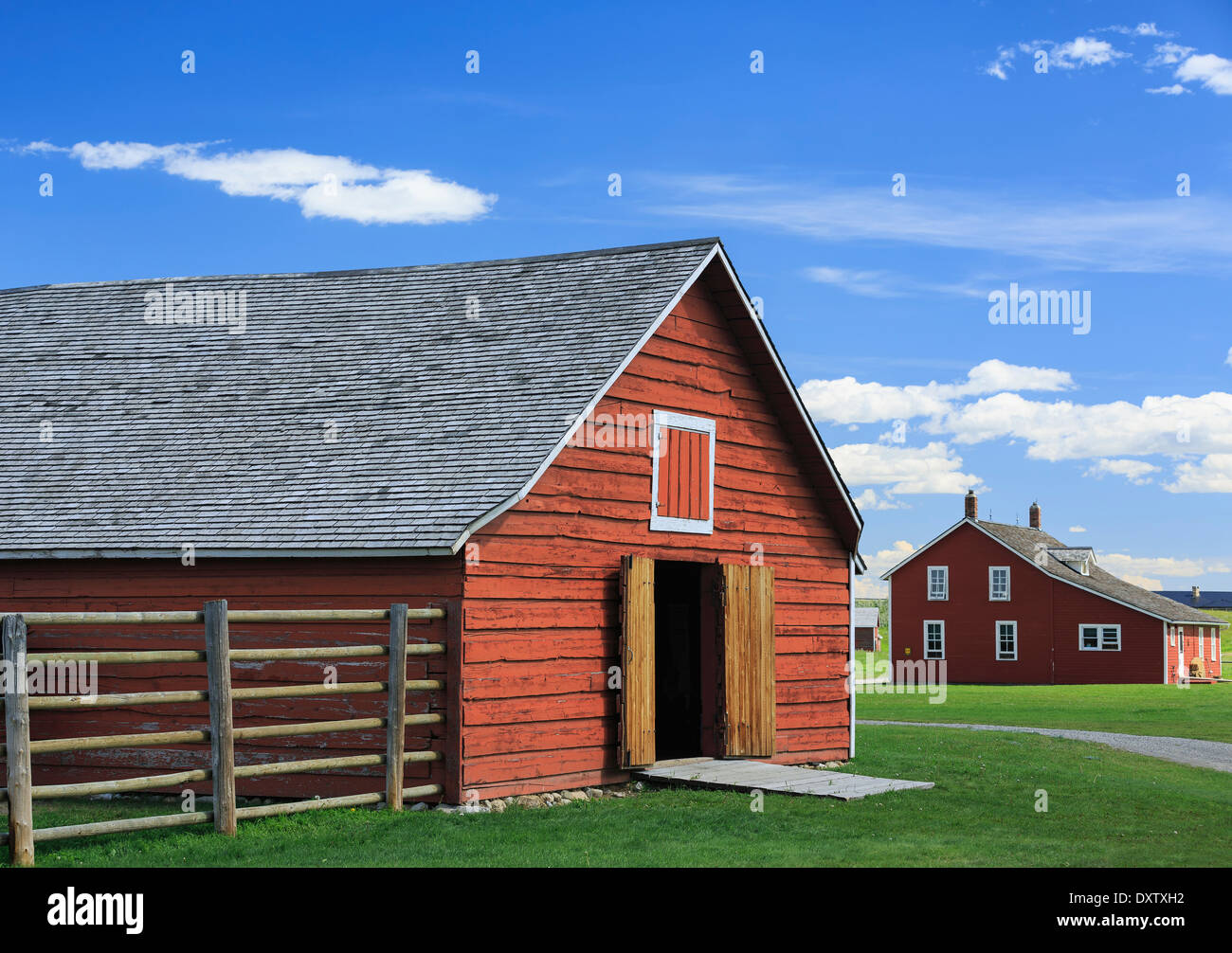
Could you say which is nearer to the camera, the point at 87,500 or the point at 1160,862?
the point at 1160,862

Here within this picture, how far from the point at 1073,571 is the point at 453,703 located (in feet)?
156

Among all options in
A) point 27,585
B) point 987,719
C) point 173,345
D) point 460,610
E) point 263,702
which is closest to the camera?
point 460,610

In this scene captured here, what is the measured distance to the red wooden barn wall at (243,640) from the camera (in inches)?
535

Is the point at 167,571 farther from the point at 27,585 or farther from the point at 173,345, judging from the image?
the point at 173,345

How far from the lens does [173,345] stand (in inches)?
760

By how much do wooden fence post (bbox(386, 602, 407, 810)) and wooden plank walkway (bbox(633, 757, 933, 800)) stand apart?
11.5 ft

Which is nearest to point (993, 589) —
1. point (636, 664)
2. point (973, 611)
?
point (973, 611)

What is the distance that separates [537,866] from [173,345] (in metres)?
12.2

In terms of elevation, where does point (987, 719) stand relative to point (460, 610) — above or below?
below

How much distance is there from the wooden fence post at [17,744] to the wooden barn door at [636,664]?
6.79m
